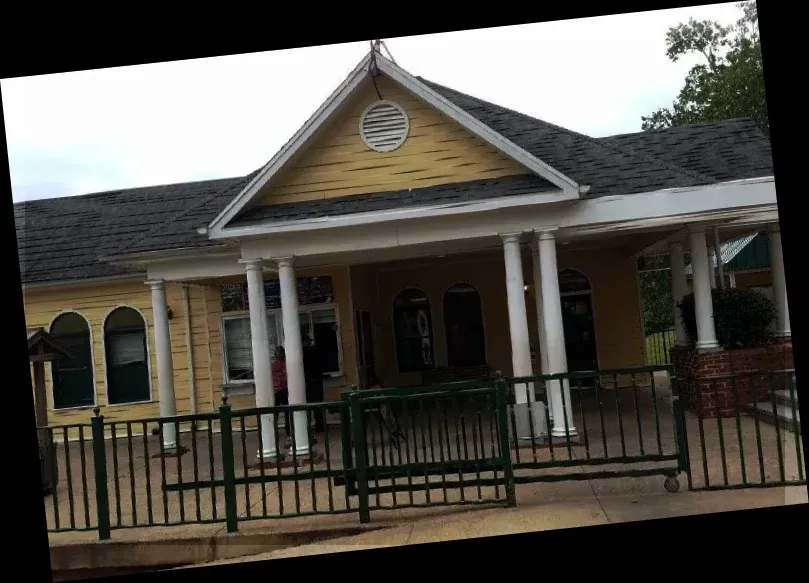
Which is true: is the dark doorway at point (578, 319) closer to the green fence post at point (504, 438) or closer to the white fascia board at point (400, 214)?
the white fascia board at point (400, 214)

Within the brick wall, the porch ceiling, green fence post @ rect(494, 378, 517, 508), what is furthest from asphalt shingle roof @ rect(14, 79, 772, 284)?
green fence post @ rect(494, 378, 517, 508)

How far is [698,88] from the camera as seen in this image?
3659 cm

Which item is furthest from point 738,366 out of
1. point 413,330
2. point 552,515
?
point 413,330

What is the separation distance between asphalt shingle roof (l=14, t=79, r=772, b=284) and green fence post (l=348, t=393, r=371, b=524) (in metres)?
4.07

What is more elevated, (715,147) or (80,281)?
(715,147)

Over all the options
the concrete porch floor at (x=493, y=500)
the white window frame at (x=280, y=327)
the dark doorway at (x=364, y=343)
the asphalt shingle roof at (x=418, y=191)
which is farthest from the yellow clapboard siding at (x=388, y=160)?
the dark doorway at (x=364, y=343)

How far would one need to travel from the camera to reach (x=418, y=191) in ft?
35.9

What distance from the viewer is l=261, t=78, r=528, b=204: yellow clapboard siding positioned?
1097 centimetres

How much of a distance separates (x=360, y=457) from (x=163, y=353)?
738 centimetres

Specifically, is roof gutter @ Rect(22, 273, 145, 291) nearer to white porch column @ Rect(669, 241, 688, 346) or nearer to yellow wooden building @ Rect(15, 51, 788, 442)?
yellow wooden building @ Rect(15, 51, 788, 442)

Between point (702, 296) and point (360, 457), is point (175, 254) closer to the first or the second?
point (360, 457)

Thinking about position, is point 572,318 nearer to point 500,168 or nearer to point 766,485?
point 500,168

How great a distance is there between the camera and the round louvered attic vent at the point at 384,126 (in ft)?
36.1

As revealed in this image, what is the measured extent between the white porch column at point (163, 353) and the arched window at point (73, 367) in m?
3.36
